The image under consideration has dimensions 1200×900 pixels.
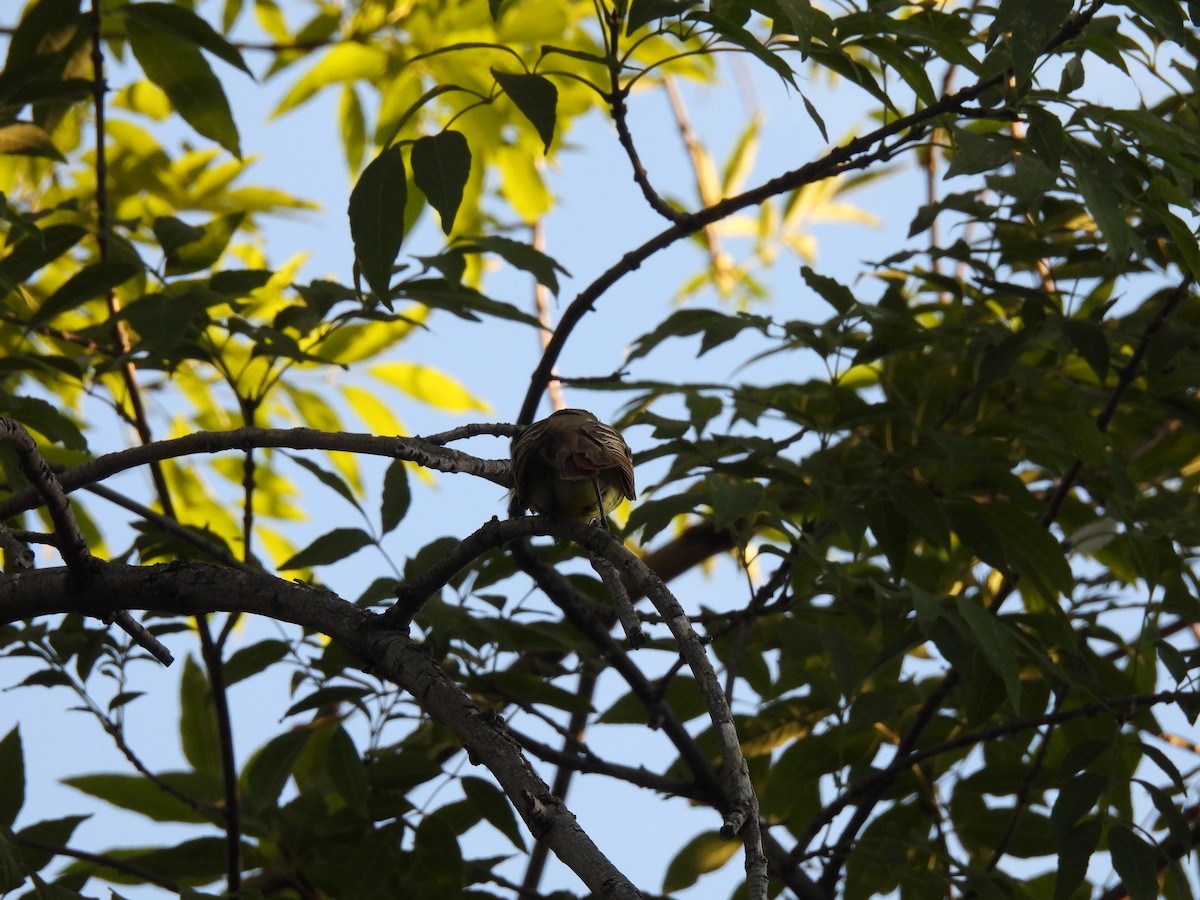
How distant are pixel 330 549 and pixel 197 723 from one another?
2.52ft

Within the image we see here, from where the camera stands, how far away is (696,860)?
2.44 m

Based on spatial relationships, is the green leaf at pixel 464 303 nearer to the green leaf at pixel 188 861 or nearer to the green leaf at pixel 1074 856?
the green leaf at pixel 188 861

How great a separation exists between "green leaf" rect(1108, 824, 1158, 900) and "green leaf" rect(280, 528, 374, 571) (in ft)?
3.96

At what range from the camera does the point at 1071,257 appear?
223 cm

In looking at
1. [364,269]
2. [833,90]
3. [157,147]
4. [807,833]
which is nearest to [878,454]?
[807,833]

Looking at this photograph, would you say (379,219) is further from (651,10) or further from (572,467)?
(572,467)

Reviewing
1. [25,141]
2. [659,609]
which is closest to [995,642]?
[659,609]

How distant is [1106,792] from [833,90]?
296 centimetres

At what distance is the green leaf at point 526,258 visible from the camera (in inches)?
80.4

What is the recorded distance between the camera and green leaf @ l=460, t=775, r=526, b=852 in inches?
82.9

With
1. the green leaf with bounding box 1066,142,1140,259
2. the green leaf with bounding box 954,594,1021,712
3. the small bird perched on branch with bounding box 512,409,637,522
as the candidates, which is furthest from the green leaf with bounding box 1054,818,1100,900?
the small bird perched on branch with bounding box 512,409,637,522

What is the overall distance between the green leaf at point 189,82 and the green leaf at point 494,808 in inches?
46.6

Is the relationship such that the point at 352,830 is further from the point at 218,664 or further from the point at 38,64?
the point at 38,64

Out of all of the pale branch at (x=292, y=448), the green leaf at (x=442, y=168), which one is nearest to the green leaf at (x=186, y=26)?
the green leaf at (x=442, y=168)
